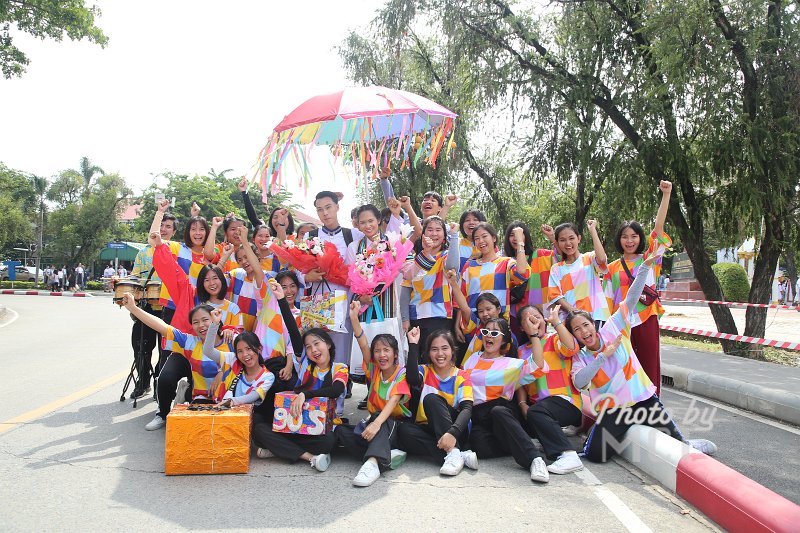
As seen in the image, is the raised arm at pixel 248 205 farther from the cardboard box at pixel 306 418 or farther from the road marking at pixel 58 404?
the road marking at pixel 58 404

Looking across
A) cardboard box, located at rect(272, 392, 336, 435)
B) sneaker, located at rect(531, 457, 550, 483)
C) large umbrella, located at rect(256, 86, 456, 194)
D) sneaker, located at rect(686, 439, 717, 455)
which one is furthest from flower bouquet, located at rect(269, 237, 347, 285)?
sneaker, located at rect(686, 439, 717, 455)

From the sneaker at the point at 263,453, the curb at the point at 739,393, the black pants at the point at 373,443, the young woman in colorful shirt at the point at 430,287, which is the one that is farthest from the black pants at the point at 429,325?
the curb at the point at 739,393

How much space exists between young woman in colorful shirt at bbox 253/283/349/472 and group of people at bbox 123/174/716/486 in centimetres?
1

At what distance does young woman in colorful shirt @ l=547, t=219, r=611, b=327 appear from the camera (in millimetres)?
6027

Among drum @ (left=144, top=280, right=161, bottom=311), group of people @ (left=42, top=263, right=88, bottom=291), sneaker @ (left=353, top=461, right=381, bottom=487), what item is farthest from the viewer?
group of people @ (left=42, top=263, right=88, bottom=291)

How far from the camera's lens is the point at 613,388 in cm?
504

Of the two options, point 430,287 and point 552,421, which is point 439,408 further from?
point 430,287

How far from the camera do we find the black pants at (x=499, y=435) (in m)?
4.71

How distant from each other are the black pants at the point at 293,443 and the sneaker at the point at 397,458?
1.53 ft

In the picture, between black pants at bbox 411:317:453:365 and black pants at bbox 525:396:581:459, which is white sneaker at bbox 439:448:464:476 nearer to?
black pants at bbox 525:396:581:459

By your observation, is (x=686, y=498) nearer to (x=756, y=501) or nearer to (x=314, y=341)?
(x=756, y=501)

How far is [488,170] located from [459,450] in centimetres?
1663

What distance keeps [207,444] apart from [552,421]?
2494 mm

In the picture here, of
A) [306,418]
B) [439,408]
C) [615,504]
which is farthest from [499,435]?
[306,418]
